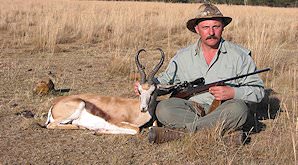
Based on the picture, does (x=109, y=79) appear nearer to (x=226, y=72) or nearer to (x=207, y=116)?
(x=226, y=72)

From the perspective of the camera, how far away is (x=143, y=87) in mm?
5605

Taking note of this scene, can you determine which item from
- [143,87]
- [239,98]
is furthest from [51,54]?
[239,98]

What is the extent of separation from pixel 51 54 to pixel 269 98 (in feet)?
20.2

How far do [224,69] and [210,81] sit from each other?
224 mm

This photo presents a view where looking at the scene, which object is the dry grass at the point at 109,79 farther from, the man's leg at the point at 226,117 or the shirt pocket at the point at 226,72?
the shirt pocket at the point at 226,72

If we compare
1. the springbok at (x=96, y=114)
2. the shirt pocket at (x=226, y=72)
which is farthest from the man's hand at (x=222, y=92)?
the springbok at (x=96, y=114)

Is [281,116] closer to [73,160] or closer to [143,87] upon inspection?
[143,87]

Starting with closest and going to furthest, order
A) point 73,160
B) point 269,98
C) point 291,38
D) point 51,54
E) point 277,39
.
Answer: point 73,160, point 269,98, point 51,54, point 277,39, point 291,38

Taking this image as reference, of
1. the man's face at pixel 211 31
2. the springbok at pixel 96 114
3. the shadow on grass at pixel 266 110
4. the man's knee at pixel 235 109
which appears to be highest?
the man's face at pixel 211 31

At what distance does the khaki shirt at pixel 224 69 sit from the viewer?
17.6ft

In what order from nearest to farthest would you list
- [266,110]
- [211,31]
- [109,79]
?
1. [211,31]
2. [266,110]
3. [109,79]

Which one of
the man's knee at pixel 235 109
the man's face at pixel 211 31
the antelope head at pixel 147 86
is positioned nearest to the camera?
the man's knee at pixel 235 109

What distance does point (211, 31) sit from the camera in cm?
546

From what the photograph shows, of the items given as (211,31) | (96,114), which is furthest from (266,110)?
(96,114)
